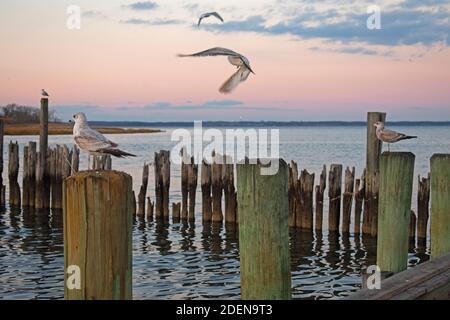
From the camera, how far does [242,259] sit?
430 centimetres

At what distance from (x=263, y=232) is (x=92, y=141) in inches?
90.5

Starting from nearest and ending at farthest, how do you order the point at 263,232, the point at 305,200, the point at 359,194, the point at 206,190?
the point at 263,232, the point at 359,194, the point at 305,200, the point at 206,190

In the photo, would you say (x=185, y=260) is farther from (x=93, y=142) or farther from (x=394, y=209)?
(x=93, y=142)

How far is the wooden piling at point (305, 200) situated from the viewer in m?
15.5

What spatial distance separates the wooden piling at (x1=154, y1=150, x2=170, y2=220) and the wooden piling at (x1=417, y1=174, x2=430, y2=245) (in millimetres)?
6346

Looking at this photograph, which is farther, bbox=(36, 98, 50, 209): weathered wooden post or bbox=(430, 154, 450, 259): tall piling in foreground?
bbox=(36, 98, 50, 209): weathered wooden post

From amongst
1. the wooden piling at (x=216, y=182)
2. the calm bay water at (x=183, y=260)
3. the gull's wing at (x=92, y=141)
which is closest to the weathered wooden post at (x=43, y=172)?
the calm bay water at (x=183, y=260)

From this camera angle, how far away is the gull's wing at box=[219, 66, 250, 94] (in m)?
7.34

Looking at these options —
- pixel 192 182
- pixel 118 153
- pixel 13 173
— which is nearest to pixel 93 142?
Answer: pixel 118 153

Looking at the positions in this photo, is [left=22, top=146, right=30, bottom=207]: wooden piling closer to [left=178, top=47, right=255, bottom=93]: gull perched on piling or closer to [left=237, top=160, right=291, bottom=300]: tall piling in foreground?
[left=178, top=47, right=255, bottom=93]: gull perched on piling

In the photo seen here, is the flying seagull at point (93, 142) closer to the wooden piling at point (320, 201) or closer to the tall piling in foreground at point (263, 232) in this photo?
the tall piling in foreground at point (263, 232)

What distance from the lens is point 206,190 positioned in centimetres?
1692

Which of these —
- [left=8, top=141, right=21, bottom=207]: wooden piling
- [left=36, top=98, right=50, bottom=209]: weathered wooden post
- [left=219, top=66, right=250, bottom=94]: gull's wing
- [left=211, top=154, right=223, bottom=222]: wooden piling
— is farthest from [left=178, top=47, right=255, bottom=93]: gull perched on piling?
[left=8, top=141, right=21, bottom=207]: wooden piling

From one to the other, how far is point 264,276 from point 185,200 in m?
13.6
